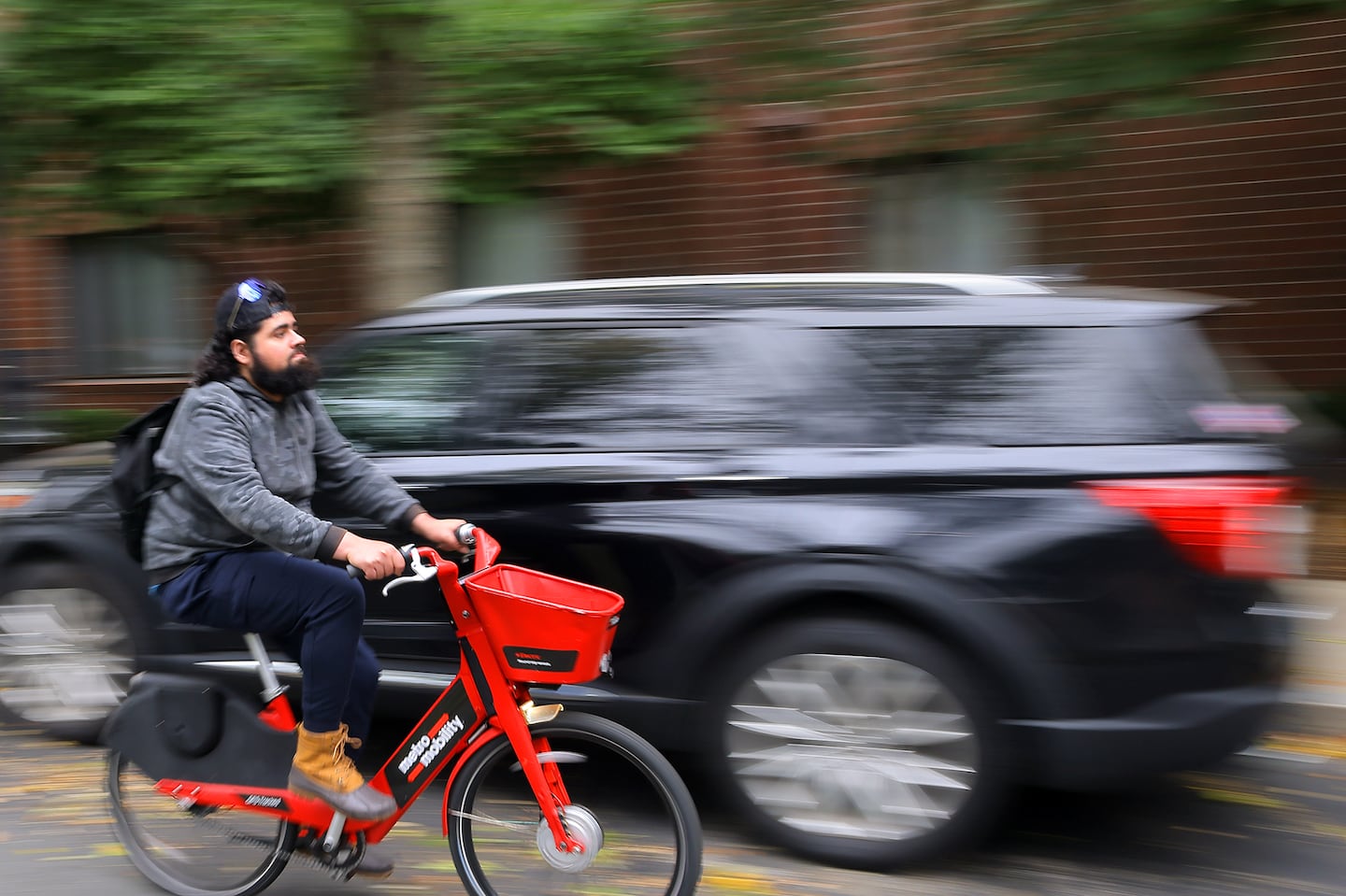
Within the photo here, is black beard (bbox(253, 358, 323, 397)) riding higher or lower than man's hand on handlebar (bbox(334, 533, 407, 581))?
higher

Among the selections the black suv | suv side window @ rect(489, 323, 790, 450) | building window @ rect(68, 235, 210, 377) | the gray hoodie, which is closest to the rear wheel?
the black suv

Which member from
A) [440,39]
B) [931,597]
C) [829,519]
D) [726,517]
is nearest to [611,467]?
[726,517]

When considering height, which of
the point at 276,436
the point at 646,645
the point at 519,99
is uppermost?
the point at 519,99

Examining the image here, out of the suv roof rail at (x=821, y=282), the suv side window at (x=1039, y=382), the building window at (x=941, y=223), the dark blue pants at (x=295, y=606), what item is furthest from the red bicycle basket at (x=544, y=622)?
the building window at (x=941, y=223)

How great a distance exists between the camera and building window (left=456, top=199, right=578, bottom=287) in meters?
10.9

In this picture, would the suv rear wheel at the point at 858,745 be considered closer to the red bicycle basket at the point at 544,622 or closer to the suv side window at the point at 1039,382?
the suv side window at the point at 1039,382

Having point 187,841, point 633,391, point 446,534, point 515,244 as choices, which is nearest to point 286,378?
point 446,534

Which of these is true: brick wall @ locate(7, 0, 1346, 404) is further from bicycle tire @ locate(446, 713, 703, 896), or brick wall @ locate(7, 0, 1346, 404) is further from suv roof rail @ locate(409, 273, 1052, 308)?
bicycle tire @ locate(446, 713, 703, 896)

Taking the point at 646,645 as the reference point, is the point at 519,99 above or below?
above

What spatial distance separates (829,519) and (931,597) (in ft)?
1.23

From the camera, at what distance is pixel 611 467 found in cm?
405

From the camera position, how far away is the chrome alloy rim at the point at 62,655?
4.77 meters

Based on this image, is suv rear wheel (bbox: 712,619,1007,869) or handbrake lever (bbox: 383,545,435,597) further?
suv rear wheel (bbox: 712,619,1007,869)

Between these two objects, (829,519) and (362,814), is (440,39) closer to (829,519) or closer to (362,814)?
(829,519)
